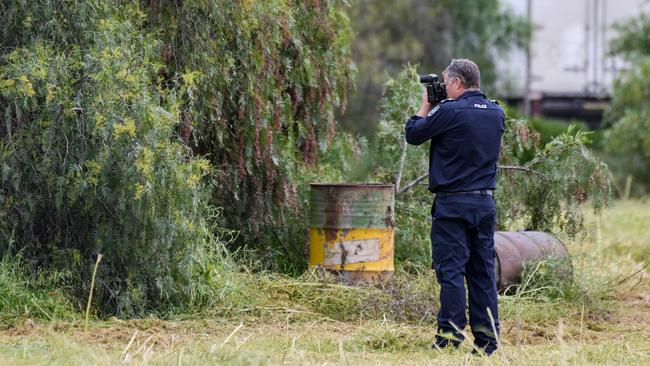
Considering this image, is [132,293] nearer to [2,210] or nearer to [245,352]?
[2,210]

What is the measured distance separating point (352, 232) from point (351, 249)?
0.46ft

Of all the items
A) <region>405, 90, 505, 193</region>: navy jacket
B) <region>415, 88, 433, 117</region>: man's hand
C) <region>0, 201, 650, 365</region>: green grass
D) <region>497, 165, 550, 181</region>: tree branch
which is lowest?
<region>0, 201, 650, 365</region>: green grass

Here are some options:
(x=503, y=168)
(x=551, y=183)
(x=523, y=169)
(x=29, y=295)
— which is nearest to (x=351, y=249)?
(x=503, y=168)

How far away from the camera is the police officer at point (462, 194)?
7.07 meters

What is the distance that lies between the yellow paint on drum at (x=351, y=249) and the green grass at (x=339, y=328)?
0.67 ft

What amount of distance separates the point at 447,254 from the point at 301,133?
3334 mm

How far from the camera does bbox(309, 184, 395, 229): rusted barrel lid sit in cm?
931

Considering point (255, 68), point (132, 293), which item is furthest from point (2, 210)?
point (255, 68)

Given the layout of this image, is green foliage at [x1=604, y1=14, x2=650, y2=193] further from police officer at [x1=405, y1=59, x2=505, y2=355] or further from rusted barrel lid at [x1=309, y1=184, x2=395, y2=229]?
police officer at [x1=405, y1=59, x2=505, y2=355]

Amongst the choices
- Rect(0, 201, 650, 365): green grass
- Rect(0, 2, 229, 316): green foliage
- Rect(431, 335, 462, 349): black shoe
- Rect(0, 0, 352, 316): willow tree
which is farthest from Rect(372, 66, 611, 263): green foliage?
Rect(431, 335, 462, 349): black shoe

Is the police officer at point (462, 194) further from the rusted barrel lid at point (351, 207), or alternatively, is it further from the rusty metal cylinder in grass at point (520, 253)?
the rusty metal cylinder in grass at point (520, 253)

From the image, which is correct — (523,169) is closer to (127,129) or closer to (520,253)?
(520,253)

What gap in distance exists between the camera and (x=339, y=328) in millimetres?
8078

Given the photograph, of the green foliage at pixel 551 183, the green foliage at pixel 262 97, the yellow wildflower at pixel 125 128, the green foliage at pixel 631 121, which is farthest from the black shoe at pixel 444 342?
the green foliage at pixel 631 121
